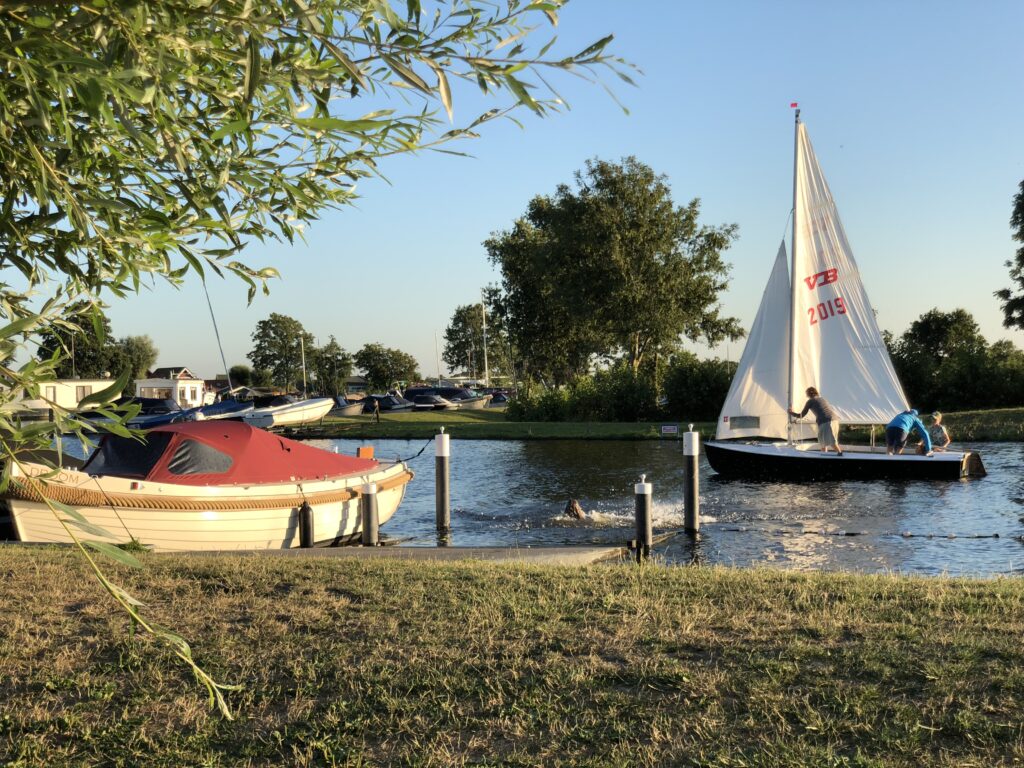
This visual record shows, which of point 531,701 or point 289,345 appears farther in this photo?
point 289,345

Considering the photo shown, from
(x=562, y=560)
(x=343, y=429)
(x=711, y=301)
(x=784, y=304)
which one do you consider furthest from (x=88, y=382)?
(x=562, y=560)

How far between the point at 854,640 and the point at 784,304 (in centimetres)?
2128

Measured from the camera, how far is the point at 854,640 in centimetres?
652

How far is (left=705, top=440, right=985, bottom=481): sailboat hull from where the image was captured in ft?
77.0

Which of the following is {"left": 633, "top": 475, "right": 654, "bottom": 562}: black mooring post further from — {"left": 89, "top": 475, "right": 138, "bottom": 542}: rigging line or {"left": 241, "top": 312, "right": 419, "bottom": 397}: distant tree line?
{"left": 241, "top": 312, "right": 419, "bottom": 397}: distant tree line

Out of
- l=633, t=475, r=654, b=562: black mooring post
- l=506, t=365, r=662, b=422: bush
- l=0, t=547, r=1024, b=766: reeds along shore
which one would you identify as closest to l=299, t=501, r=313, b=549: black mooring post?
l=633, t=475, r=654, b=562: black mooring post

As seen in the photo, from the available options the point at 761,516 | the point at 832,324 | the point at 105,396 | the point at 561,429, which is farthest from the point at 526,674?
the point at 561,429

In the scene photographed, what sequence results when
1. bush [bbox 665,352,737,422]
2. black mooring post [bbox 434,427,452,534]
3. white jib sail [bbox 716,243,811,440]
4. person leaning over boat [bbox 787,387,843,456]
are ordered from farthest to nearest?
bush [bbox 665,352,737,422] → white jib sail [bbox 716,243,811,440] → person leaning over boat [bbox 787,387,843,456] → black mooring post [bbox 434,427,452,534]

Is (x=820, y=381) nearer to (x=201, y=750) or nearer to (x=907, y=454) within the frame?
(x=907, y=454)

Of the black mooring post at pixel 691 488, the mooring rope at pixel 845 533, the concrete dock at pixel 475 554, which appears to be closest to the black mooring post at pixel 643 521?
the concrete dock at pixel 475 554

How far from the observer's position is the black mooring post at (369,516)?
1569 cm

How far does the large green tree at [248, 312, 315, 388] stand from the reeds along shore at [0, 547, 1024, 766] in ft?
453

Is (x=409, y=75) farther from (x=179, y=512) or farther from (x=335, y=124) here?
(x=179, y=512)

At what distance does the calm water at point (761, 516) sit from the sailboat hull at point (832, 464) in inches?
14.8
